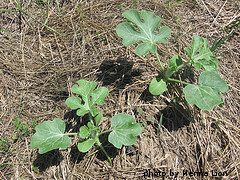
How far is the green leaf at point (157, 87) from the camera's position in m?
2.50

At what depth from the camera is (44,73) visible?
2.87m

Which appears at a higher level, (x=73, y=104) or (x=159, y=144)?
(x=73, y=104)

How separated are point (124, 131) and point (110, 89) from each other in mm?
680

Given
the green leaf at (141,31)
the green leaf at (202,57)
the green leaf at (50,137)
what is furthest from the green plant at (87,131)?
the green leaf at (202,57)

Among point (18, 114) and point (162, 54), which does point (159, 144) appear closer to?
point (162, 54)

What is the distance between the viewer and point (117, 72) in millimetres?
2783

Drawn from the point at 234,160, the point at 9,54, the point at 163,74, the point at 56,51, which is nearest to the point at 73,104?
the point at 56,51

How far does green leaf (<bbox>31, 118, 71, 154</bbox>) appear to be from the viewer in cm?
220

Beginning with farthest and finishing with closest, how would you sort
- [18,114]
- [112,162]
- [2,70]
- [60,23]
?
[60,23] → [2,70] → [18,114] → [112,162]

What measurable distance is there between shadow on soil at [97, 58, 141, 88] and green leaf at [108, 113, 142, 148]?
0.57 m

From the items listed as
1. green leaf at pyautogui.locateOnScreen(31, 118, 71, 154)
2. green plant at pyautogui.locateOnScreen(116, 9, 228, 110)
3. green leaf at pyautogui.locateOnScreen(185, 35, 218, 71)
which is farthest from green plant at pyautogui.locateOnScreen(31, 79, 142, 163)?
green leaf at pyautogui.locateOnScreen(185, 35, 218, 71)

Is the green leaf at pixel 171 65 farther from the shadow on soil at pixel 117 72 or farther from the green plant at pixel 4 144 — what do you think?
the green plant at pixel 4 144

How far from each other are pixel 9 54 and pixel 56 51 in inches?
27.9

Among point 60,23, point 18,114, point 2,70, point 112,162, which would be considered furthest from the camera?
point 60,23
